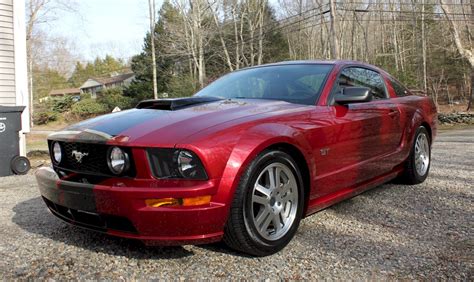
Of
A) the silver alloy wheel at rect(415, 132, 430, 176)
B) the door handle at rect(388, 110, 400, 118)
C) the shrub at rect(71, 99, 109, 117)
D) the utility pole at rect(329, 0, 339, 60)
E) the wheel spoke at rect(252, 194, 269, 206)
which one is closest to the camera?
the wheel spoke at rect(252, 194, 269, 206)

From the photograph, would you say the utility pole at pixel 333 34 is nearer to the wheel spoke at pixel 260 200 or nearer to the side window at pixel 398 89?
the side window at pixel 398 89

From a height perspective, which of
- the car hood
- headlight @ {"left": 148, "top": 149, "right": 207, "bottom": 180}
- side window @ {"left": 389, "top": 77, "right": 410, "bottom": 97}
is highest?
side window @ {"left": 389, "top": 77, "right": 410, "bottom": 97}

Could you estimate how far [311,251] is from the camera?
2.94m

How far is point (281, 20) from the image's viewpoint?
38.0 metres

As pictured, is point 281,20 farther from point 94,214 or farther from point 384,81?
point 94,214

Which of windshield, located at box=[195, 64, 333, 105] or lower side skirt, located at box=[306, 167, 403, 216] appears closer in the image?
lower side skirt, located at box=[306, 167, 403, 216]

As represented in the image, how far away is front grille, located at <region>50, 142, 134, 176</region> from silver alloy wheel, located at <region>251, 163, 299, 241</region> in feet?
2.92

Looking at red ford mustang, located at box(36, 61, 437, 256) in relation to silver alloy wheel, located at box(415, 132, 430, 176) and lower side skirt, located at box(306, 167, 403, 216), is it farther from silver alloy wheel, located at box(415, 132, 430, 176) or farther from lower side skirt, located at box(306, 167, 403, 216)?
silver alloy wheel, located at box(415, 132, 430, 176)

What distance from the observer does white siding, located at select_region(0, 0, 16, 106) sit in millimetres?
9242

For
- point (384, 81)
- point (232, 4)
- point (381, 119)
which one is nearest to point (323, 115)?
point (381, 119)

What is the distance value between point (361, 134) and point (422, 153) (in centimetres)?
182

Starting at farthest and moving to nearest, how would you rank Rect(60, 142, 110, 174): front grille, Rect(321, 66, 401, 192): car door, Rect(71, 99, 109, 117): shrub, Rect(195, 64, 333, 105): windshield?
Rect(71, 99, 109, 117): shrub → Rect(195, 64, 333, 105): windshield → Rect(321, 66, 401, 192): car door → Rect(60, 142, 110, 174): front grille

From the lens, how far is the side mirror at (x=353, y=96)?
11.6 feet

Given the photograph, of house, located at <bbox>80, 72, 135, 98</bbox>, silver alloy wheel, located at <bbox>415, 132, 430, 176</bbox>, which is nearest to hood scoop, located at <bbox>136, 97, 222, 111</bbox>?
silver alloy wheel, located at <bbox>415, 132, 430, 176</bbox>
